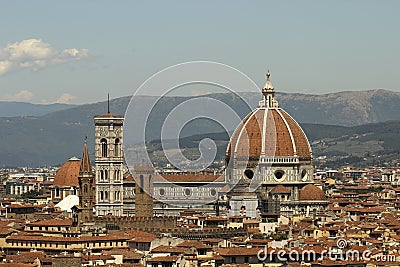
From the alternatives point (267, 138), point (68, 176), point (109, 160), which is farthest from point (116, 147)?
point (267, 138)

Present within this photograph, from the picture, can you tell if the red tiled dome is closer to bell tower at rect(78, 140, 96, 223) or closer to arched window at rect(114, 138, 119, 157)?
arched window at rect(114, 138, 119, 157)

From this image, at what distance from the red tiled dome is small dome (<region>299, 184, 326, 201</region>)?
22.0 ft

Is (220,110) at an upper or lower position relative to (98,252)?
upper

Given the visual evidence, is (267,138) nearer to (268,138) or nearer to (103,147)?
(268,138)

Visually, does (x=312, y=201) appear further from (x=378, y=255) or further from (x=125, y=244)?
(x=378, y=255)

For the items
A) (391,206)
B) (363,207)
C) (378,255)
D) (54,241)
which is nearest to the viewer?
(378,255)

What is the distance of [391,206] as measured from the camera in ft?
385

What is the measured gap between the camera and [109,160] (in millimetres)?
117375

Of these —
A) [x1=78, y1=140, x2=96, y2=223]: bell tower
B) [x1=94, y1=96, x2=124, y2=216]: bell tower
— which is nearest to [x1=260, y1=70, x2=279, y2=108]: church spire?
[x1=94, y1=96, x2=124, y2=216]: bell tower

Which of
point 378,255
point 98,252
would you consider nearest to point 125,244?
point 98,252

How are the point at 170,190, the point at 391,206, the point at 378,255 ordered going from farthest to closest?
the point at 170,190, the point at 391,206, the point at 378,255

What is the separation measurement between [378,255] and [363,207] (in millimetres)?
50008

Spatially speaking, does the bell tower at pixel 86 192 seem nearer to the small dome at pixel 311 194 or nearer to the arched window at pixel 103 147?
the arched window at pixel 103 147

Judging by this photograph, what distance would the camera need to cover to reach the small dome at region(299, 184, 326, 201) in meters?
115
